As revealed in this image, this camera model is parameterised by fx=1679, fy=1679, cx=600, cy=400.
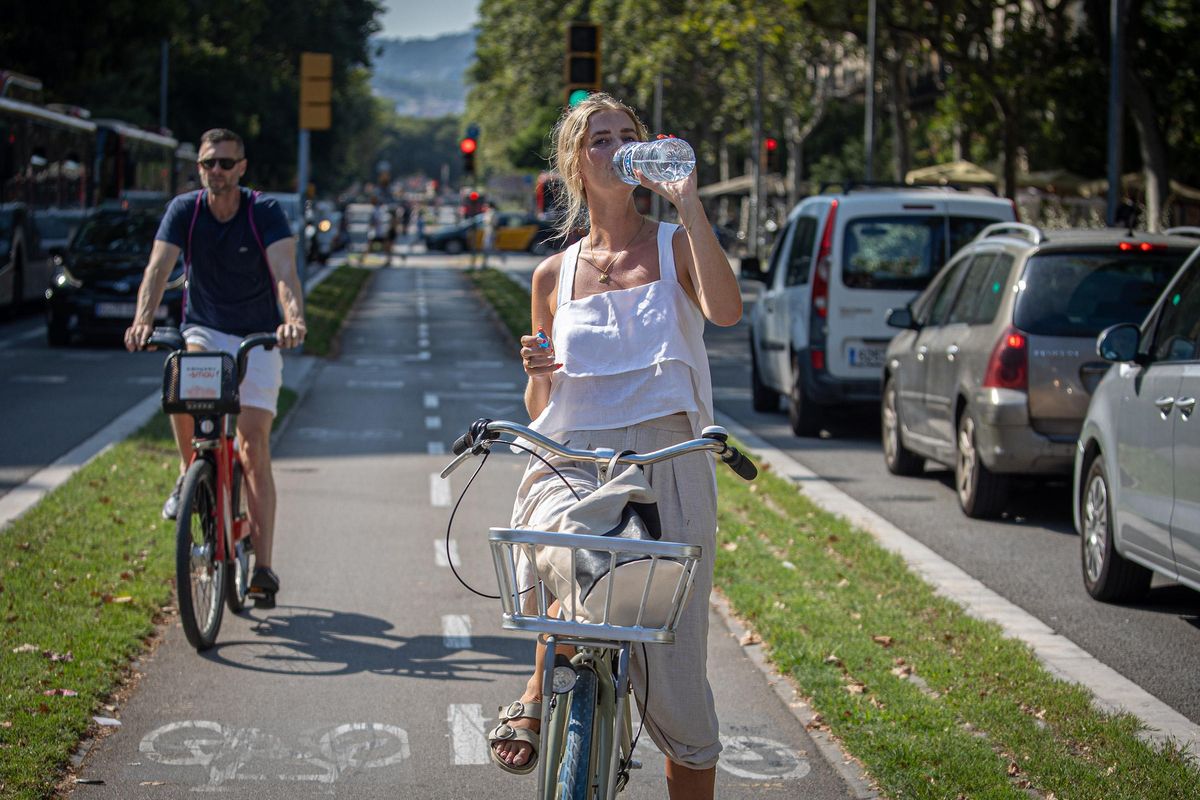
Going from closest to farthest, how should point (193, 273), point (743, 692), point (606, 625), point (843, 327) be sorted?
point (606, 625) < point (743, 692) < point (193, 273) < point (843, 327)

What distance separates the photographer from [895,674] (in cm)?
623

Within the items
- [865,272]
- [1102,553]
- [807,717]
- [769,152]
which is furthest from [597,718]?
[769,152]

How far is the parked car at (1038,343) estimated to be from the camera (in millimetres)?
9766

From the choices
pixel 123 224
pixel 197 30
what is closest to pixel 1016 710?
pixel 123 224

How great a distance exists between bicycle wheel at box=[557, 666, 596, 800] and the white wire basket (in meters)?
0.15

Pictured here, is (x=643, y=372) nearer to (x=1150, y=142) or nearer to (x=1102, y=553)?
(x=1102, y=553)

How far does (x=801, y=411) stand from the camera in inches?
563

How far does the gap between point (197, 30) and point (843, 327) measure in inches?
2044

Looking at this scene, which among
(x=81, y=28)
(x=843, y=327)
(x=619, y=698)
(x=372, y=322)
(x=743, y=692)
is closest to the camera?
(x=619, y=698)

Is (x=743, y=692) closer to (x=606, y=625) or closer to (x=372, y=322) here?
(x=606, y=625)

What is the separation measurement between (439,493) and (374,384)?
790 centimetres

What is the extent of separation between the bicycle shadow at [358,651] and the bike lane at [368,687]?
12mm

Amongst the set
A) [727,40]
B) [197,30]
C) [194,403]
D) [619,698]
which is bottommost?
[619,698]

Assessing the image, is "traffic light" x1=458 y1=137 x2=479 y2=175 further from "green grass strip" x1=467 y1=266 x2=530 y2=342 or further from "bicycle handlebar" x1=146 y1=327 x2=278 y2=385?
"bicycle handlebar" x1=146 y1=327 x2=278 y2=385
